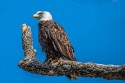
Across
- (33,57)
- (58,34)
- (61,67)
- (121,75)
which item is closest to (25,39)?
(33,57)

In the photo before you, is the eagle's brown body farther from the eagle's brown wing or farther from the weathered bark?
the weathered bark

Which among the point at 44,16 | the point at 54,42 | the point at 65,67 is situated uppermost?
the point at 44,16

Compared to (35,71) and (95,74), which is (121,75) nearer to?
(95,74)

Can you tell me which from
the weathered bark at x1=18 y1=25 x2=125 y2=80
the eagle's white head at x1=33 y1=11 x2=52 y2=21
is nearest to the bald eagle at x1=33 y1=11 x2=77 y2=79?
the eagle's white head at x1=33 y1=11 x2=52 y2=21

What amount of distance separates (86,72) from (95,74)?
8cm

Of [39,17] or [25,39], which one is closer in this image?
[25,39]

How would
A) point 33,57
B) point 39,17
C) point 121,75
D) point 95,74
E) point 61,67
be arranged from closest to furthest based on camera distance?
point 121,75 → point 95,74 → point 61,67 → point 33,57 → point 39,17

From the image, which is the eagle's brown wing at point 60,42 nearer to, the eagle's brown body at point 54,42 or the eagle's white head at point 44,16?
the eagle's brown body at point 54,42

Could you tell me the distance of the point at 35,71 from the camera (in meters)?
2.88

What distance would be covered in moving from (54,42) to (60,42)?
60 millimetres

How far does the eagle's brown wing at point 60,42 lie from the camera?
3.40m

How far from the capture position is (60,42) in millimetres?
3508

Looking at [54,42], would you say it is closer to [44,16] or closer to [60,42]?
[60,42]

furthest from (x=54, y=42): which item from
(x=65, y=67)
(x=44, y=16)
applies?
(x=65, y=67)
